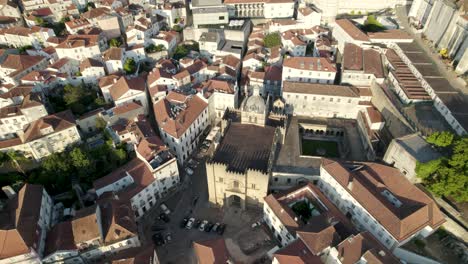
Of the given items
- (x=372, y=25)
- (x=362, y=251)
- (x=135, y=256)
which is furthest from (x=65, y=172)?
(x=372, y=25)

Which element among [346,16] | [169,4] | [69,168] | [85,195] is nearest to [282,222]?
[85,195]

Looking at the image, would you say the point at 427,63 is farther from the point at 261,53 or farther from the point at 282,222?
the point at 282,222

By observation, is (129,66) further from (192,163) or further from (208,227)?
(208,227)

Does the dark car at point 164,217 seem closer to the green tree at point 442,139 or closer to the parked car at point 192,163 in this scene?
the parked car at point 192,163

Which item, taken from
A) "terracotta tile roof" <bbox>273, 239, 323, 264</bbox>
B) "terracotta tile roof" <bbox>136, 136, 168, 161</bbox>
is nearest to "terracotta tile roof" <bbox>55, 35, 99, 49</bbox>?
"terracotta tile roof" <bbox>136, 136, 168, 161</bbox>

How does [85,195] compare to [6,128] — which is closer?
[85,195]

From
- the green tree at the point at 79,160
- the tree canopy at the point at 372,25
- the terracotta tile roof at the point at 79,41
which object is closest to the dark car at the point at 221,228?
the green tree at the point at 79,160
